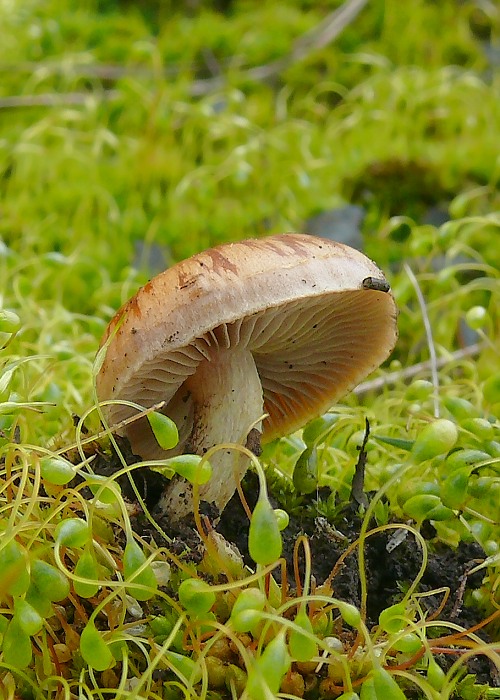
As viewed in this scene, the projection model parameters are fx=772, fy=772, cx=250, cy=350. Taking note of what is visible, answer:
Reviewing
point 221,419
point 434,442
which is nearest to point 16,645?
point 221,419

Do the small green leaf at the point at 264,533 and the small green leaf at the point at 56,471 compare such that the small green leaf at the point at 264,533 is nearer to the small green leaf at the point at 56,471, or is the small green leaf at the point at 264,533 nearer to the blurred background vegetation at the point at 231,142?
the small green leaf at the point at 56,471

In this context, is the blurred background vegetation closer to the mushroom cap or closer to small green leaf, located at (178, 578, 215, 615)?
the mushroom cap

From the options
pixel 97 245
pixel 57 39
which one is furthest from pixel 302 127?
pixel 57 39

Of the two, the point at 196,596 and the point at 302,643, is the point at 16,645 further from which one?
the point at 302,643

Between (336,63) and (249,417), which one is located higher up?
(336,63)

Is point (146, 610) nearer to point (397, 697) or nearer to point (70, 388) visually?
point (397, 697)

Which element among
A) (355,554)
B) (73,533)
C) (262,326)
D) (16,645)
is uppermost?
(262,326)

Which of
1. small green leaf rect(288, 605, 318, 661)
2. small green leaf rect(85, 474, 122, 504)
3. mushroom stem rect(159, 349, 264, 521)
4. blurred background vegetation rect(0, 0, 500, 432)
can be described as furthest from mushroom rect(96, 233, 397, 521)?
blurred background vegetation rect(0, 0, 500, 432)
